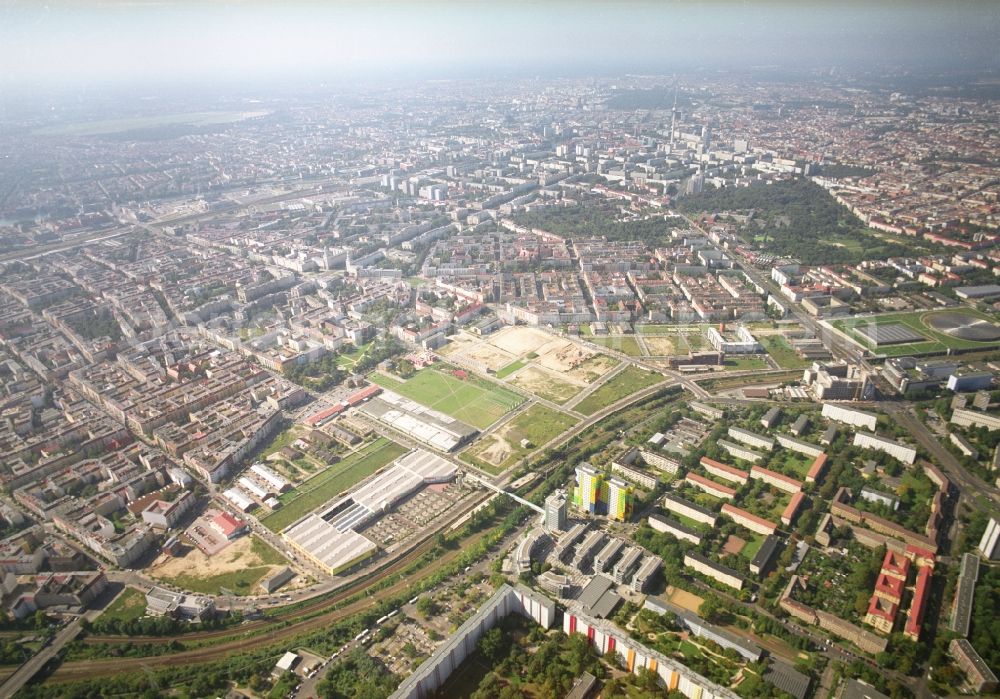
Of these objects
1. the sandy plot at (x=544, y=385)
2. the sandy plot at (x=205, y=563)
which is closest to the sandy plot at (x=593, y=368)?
the sandy plot at (x=544, y=385)

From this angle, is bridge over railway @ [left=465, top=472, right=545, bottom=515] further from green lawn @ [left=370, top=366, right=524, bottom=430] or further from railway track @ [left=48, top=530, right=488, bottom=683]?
railway track @ [left=48, top=530, right=488, bottom=683]

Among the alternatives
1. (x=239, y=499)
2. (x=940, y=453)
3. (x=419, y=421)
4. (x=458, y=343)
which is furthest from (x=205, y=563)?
(x=940, y=453)

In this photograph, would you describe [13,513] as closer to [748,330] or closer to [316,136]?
[748,330]

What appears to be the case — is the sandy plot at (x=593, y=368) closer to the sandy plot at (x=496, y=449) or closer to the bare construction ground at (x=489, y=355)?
the bare construction ground at (x=489, y=355)

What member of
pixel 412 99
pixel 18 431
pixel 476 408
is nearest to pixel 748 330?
pixel 476 408

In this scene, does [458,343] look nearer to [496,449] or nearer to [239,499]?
[496,449]
